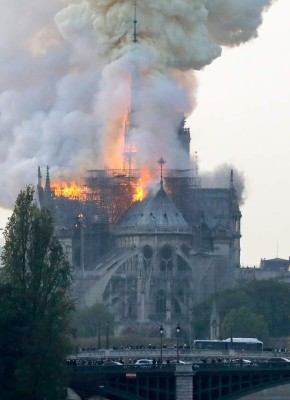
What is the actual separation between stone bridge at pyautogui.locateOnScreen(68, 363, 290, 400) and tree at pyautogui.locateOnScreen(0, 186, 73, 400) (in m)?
4.27

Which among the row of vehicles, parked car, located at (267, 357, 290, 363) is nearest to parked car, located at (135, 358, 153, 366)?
parked car, located at (267, 357, 290, 363)

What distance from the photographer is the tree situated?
14450cm

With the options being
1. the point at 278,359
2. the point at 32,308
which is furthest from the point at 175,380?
the point at 278,359

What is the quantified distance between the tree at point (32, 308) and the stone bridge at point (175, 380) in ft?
14.0

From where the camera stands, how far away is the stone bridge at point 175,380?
154m

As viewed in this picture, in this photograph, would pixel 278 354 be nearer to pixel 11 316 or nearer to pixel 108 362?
pixel 108 362

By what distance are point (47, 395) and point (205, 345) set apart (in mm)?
54725

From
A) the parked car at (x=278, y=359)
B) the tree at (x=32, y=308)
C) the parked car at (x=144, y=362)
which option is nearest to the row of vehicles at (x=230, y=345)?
the parked car at (x=278, y=359)

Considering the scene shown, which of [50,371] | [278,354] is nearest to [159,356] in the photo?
[278,354]

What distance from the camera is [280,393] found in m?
199

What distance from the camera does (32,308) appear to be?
489 feet

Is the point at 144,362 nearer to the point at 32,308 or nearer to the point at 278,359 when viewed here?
the point at 278,359

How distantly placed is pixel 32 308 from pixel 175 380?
38.7ft

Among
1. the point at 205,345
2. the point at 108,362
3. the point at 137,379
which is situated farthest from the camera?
the point at 205,345
